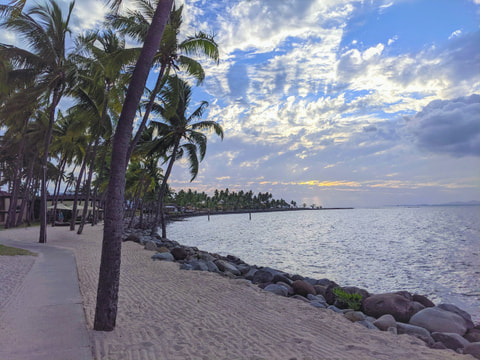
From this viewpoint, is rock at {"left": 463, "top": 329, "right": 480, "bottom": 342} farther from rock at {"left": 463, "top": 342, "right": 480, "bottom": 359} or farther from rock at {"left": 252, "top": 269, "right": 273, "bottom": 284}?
rock at {"left": 252, "top": 269, "right": 273, "bottom": 284}

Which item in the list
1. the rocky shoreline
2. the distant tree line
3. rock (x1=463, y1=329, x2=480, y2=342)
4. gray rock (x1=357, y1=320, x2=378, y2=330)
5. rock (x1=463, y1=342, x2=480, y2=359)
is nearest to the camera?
→ rock (x1=463, y1=342, x2=480, y2=359)

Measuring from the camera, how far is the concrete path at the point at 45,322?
4.02 m

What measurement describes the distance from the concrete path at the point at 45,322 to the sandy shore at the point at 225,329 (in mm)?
221

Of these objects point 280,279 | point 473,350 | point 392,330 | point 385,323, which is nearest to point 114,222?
point 392,330

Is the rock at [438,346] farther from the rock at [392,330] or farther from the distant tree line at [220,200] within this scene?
the distant tree line at [220,200]

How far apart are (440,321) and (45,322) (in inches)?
309

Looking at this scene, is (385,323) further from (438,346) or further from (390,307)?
(390,307)

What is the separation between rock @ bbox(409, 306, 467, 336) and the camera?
22.6ft

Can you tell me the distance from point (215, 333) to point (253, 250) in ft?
64.9

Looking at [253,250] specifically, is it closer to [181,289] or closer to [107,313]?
[181,289]

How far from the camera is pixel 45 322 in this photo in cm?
503

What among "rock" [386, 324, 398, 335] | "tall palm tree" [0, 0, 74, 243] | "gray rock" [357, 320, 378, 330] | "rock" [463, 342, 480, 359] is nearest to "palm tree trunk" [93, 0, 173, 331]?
"gray rock" [357, 320, 378, 330]

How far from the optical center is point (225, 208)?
161m

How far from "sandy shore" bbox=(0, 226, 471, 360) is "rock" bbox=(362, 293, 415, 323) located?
1700 mm
